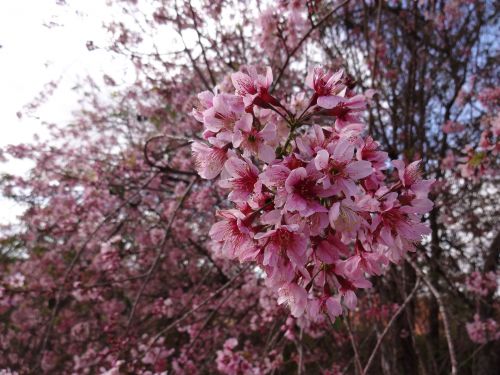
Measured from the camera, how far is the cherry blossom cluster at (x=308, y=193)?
3.03ft

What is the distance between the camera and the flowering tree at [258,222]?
1.23 metres

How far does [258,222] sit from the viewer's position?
42.9 inches

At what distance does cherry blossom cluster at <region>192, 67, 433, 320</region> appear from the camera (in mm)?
924

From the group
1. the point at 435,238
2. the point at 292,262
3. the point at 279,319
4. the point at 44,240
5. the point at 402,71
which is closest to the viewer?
the point at 292,262

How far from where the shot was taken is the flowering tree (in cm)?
123

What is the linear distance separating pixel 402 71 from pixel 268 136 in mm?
5441

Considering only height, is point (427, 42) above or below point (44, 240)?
above

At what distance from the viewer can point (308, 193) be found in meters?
0.93

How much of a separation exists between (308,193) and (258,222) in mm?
219

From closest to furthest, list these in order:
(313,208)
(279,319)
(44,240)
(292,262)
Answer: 1. (313,208)
2. (292,262)
3. (279,319)
4. (44,240)

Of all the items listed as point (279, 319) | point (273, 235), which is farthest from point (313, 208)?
point (279, 319)

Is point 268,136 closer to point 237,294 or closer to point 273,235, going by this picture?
point 273,235

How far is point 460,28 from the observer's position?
5.79 metres

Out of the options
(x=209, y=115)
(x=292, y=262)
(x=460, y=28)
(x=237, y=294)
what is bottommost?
(x=292, y=262)
